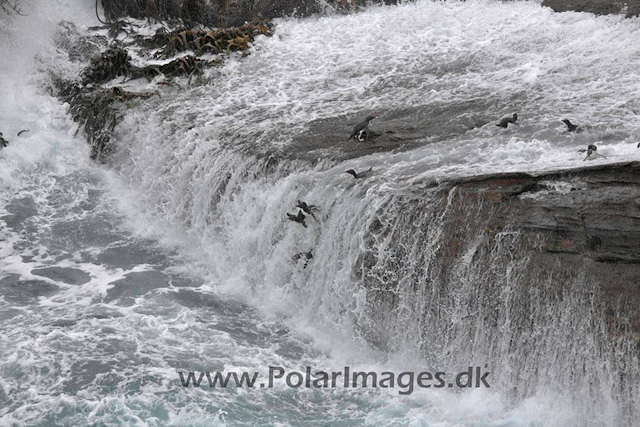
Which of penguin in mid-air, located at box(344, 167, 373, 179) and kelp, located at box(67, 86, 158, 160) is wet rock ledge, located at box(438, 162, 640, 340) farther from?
kelp, located at box(67, 86, 158, 160)

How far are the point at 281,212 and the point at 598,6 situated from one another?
6.99 metres

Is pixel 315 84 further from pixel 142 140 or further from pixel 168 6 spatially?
pixel 168 6

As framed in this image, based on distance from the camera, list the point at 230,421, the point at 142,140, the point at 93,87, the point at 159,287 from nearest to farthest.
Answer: the point at 230,421 → the point at 159,287 → the point at 142,140 → the point at 93,87

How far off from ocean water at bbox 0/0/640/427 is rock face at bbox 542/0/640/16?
262 mm

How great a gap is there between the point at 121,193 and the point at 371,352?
19.0 feet

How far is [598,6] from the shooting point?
12.7m

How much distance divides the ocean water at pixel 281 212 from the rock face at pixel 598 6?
0.86 ft

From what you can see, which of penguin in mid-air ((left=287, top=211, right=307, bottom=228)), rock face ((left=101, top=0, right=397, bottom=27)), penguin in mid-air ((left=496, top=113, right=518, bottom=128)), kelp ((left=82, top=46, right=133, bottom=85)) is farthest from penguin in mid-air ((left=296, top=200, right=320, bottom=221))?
rock face ((left=101, top=0, right=397, bottom=27))

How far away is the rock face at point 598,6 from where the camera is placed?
12.2 meters

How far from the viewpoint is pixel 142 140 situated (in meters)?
12.4

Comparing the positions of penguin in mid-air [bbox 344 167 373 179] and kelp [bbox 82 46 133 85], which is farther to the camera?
kelp [bbox 82 46 133 85]

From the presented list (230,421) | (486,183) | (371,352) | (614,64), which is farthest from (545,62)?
(230,421)

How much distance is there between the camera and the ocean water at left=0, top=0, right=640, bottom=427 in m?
7.26

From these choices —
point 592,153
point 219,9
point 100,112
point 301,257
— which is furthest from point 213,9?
point 592,153
